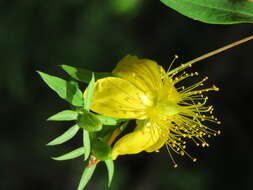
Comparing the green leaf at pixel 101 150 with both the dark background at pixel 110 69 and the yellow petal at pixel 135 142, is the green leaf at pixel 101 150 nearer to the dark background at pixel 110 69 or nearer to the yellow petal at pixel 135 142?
the yellow petal at pixel 135 142

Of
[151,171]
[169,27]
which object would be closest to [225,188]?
[151,171]

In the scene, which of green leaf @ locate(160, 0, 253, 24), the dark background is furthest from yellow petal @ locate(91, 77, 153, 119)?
the dark background

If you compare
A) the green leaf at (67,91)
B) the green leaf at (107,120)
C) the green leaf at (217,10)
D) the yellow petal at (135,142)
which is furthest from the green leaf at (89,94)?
the green leaf at (217,10)

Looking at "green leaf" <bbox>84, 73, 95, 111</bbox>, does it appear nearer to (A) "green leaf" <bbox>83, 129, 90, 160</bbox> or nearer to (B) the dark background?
(A) "green leaf" <bbox>83, 129, 90, 160</bbox>

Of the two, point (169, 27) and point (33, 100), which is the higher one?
point (169, 27)

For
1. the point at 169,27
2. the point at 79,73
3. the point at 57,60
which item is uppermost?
the point at 169,27

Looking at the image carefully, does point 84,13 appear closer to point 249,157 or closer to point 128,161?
point 128,161
